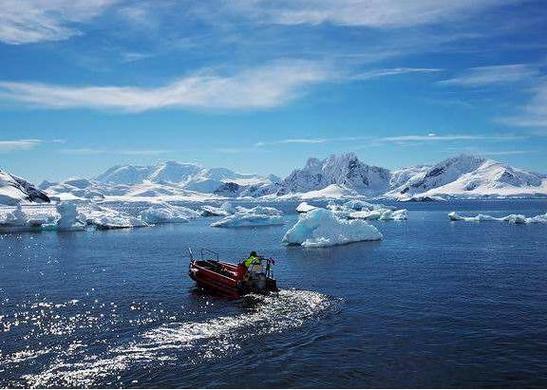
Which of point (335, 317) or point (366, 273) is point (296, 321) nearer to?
point (335, 317)

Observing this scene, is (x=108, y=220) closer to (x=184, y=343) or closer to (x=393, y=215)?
(x=393, y=215)

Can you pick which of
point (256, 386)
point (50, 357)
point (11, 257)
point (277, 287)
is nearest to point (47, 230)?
point (11, 257)

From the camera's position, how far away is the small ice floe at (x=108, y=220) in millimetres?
87812

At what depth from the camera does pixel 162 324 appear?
24281 mm

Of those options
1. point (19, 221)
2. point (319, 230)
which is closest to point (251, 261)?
point (319, 230)

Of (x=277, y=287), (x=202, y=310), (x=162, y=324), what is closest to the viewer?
(x=162, y=324)

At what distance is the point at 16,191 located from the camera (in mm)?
109938

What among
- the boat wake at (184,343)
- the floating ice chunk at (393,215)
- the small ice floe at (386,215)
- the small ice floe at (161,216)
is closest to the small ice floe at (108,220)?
the small ice floe at (161,216)

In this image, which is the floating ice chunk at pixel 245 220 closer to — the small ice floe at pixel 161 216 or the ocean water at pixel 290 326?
the small ice floe at pixel 161 216

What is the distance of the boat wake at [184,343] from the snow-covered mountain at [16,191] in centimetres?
8790

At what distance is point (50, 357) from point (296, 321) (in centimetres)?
1068

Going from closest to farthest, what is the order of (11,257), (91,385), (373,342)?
(91,385) → (373,342) → (11,257)

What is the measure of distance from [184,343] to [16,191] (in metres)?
103

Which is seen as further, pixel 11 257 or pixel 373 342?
pixel 11 257
